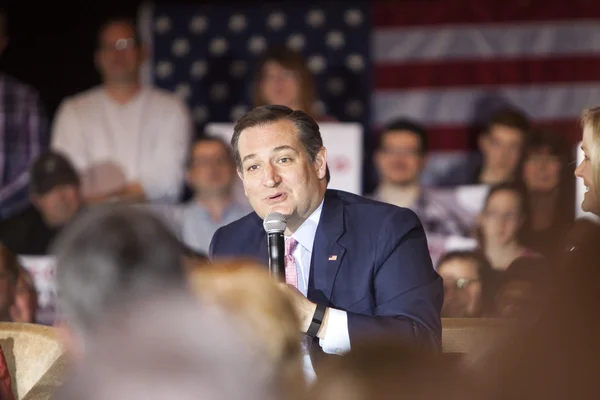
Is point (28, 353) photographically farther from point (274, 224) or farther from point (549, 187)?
point (549, 187)

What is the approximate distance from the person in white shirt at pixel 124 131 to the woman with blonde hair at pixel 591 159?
12.9 ft

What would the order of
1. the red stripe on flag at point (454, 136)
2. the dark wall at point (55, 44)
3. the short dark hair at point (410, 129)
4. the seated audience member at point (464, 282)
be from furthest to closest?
the dark wall at point (55, 44) < the red stripe on flag at point (454, 136) < the short dark hair at point (410, 129) < the seated audience member at point (464, 282)

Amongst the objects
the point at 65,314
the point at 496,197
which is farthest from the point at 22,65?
the point at 65,314

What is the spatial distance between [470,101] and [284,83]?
1.57 m

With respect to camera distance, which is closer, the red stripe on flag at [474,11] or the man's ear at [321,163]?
the man's ear at [321,163]

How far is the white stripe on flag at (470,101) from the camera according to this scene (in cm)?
712

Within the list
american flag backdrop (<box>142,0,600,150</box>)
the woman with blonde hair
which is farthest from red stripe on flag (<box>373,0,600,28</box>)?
the woman with blonde hair

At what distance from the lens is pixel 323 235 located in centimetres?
340

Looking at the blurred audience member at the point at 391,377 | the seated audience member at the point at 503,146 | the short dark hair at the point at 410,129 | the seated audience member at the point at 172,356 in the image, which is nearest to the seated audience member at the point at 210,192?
the short dark hair at the point at 410,129

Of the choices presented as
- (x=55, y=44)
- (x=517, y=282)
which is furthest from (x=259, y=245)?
(x=55, y=44)

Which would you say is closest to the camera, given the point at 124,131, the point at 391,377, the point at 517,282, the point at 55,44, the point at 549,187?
the point at 391,377

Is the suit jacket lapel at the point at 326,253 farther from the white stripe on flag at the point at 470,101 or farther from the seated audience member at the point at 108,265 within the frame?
the white stripe on flag at the point at 470,101

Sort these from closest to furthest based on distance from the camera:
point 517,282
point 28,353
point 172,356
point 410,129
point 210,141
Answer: point 172,356, point 28,353, point 517,282, point 210,141, point 410,129

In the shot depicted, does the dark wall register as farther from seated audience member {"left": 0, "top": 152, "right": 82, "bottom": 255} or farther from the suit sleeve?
the suit sleeve
